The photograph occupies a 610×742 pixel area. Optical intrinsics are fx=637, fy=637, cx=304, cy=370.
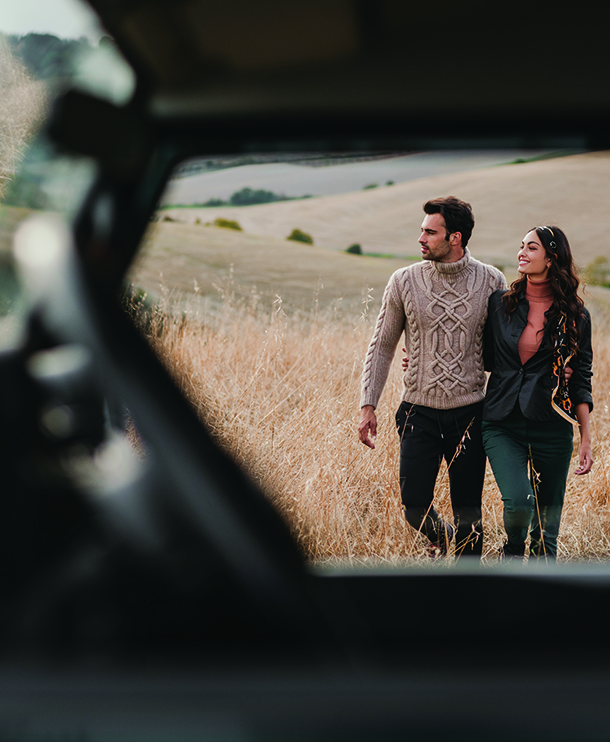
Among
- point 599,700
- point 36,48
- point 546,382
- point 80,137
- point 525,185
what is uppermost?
point 525,185

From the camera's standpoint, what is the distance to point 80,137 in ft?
2.30

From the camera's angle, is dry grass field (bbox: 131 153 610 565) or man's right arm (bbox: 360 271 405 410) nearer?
man's right arm (bbox: 360 271 405 410)

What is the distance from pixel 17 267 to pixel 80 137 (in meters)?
0.16

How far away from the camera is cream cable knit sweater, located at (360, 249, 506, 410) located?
9.80ft

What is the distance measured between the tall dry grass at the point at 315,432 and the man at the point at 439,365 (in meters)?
0.33

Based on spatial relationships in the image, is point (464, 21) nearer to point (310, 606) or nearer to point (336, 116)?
point (336, 116)

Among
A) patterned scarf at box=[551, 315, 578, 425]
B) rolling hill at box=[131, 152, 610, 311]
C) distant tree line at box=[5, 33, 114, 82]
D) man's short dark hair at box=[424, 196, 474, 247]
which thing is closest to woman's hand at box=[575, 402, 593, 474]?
patterned scarf at box=[551, 315, 578, 425]

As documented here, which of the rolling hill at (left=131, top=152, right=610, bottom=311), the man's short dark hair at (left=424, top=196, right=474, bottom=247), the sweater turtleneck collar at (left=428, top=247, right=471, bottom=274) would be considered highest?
the rolling hill at (left=131, top=152, right=610, bottom=311)

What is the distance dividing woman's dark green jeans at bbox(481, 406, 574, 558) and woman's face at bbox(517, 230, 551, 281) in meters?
0.63

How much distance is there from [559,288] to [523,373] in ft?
1.39

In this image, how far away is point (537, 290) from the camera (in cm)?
296

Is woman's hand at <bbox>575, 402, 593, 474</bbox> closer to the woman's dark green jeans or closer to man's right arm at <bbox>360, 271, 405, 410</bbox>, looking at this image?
the woman's dark green jeans

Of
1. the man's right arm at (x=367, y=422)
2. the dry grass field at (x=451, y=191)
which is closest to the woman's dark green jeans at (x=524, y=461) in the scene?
the man's right arm at (x=367, y=422)

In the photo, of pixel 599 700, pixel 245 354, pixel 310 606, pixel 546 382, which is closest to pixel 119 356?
pixel 310 606
